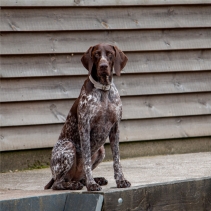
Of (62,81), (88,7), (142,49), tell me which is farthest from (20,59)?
(142,49)

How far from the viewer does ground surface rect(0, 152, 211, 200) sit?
5.27 m

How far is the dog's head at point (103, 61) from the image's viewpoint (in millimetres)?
4914

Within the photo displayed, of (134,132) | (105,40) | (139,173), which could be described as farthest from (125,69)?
(139,173)

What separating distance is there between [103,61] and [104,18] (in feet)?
7.26

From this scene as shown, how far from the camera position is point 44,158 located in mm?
6930

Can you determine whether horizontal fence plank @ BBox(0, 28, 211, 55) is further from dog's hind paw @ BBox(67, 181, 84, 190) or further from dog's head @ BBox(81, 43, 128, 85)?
dog's hind paw @ BBox(67, 181, 84, 190)

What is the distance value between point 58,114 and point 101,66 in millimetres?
2105

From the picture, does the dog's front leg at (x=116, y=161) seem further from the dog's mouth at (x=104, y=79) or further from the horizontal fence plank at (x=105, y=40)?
the horizontal fence plank at (x=105, y=40)

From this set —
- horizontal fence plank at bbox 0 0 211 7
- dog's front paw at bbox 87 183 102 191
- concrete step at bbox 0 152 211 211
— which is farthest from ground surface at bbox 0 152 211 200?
horizontal fence plank at bbox 0 0 211 7

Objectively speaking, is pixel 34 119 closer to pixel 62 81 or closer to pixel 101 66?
pixel 62 81

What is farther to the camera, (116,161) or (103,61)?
(116,161)

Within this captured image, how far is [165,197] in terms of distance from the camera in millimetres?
4934

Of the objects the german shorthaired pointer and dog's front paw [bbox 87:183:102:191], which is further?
the german shorthaired pointer

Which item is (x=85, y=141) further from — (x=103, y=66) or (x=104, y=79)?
(x=103, y=66)
